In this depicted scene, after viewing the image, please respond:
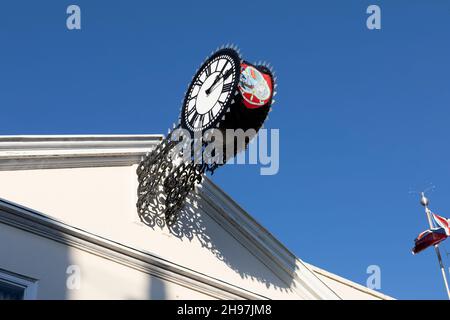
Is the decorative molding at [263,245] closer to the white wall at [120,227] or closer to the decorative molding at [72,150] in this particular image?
the white wall at [120,227]

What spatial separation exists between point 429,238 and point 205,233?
8.82 meters

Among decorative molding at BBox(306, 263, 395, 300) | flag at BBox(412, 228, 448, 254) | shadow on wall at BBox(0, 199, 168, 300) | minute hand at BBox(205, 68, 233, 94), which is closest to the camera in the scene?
shadow on wall at BBox(0, 199, 168, 300)

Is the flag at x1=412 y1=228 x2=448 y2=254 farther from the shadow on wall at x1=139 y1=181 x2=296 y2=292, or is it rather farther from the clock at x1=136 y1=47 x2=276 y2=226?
the clock at x1=136 y1=47 x2=276 y2=226

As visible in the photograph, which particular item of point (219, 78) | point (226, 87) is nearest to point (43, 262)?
point (226, 87)

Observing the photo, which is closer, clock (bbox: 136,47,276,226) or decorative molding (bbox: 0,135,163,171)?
decorative molding (bbox: 0,135,163,171)

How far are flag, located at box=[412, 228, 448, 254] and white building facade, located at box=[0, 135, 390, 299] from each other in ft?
17.1

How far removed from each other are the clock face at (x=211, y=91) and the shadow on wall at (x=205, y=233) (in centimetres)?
208

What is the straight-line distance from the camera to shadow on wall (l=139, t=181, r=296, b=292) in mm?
15477

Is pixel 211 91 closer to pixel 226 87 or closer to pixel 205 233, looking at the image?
pixel 226 87

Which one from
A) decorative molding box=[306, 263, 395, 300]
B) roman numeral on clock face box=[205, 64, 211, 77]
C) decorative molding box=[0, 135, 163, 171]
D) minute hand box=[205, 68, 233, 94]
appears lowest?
decorative molding box=[306, 263, 395, 300]

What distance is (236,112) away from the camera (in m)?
14.1

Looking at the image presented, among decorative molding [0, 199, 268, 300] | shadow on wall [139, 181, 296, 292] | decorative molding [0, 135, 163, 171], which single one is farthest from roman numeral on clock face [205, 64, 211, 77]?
decorative molding [0, 199, 268, 300]
